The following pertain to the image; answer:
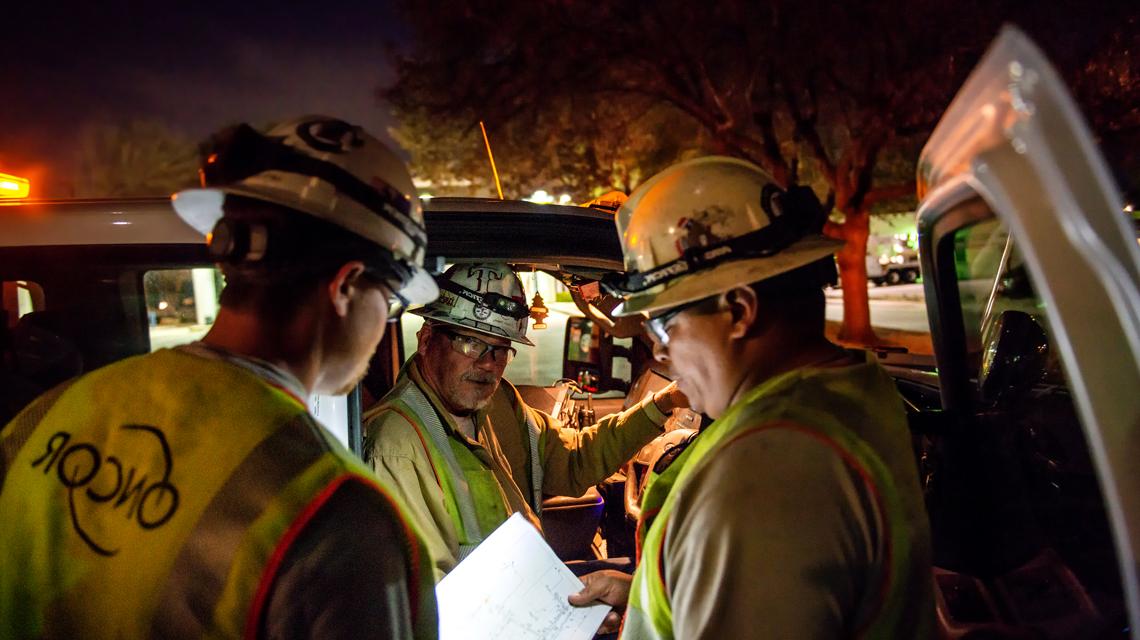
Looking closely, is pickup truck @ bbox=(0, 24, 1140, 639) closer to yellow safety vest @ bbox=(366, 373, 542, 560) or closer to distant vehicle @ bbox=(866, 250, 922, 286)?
yellow safety vest @ bbox=(366, 373, 542, 560)

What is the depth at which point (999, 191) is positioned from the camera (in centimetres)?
83

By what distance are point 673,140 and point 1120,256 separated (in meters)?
17.9

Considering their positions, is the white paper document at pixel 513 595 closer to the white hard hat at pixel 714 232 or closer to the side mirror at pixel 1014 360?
the white hard hat at pixel 714 232

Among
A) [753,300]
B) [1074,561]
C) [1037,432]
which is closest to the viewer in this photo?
[753,300]

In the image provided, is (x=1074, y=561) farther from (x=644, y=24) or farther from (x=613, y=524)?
(x=644, y=24)

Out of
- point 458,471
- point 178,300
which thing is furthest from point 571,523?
point 178,300

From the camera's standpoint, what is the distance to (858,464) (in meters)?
1.24

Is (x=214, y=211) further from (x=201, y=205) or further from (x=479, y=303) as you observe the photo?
(x=479, y=303)

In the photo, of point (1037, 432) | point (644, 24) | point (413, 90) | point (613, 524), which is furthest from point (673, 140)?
point (1037, 432)

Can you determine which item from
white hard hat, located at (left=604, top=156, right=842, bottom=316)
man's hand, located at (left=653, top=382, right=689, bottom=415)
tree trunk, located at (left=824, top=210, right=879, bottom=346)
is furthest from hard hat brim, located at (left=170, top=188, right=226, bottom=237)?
tree trunk, located at (left=824, top=210, right=879, bottom=346)

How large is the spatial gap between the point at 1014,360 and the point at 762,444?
167cm

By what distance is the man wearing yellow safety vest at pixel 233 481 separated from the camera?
42.7 inches

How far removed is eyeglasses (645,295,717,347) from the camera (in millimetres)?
1577

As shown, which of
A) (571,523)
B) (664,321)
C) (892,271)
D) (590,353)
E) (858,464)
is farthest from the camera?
(892,271)
